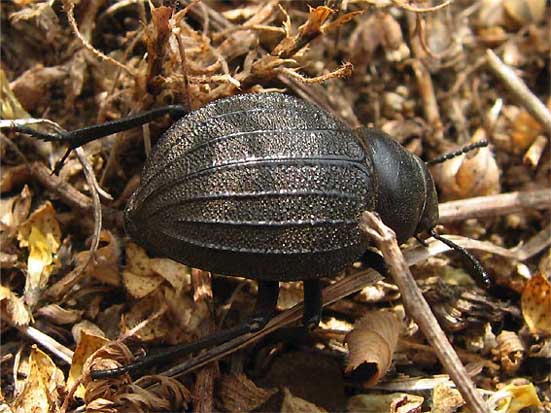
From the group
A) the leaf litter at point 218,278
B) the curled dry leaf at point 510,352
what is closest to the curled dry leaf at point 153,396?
the leaf litter at point 218,278

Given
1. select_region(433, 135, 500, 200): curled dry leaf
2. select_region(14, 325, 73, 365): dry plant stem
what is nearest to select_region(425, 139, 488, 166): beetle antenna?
select_region(433, 135, 500, 200): curled dry leaf

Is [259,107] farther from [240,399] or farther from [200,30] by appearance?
[240,399]

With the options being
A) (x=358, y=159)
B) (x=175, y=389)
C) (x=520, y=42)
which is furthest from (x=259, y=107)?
(x=520, y=42)

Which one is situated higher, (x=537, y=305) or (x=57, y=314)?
(x=57, y=314)

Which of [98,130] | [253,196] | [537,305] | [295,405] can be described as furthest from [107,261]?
[537,305]

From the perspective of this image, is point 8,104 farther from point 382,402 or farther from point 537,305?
point 537,305

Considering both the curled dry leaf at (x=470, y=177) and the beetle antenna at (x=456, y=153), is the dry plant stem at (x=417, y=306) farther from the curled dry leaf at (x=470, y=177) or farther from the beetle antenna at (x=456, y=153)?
the curled dry leaf at (x=470, y=177)
